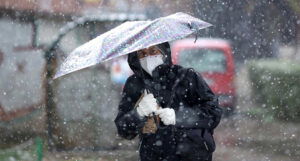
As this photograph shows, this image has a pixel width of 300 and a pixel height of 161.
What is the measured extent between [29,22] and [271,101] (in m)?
4.52

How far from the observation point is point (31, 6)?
12.5 m

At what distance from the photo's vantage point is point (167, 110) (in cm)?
436

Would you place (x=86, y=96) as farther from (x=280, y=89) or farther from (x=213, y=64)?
(x=213, y=64)

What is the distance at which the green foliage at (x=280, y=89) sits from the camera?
38.5 feet

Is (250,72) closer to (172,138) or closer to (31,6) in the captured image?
(31,6)

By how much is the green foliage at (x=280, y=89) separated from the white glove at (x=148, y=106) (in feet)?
24.8

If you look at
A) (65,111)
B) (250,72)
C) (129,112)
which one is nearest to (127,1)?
(250,72)

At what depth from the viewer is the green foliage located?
462 inches

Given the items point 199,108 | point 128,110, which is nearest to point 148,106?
point 128,110

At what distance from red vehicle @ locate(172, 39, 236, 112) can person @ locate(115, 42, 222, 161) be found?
27.2 feet

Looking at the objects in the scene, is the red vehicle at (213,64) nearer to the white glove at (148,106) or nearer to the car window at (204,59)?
the car window at (204,59)

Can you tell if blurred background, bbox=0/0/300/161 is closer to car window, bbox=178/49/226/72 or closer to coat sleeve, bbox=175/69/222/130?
car window, bbox=178/49/226/72

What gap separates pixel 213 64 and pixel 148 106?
894 centimetres

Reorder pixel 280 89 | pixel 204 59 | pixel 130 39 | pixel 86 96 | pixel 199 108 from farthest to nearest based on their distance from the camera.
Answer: pixel 204 59
pixel 280 89
pixel 86 96
pixel 199 108
pixel 130 39
